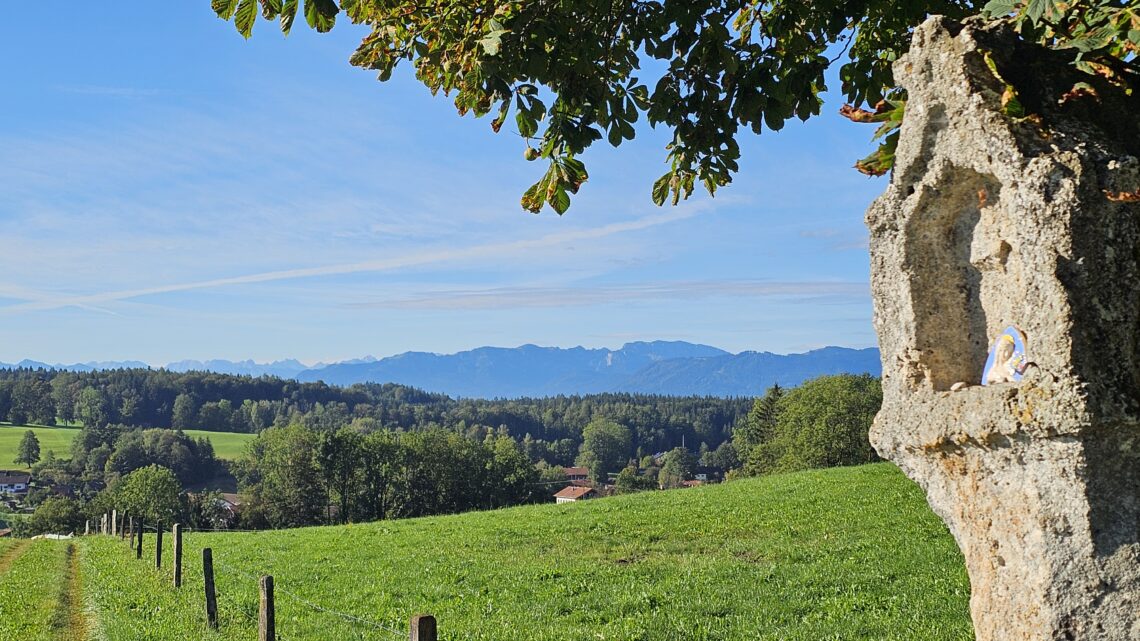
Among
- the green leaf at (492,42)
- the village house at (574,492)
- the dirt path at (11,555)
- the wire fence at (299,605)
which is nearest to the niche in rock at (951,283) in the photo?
the green leaf at (492,42)

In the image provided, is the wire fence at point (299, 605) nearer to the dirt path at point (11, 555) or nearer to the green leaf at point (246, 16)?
the green leaf at point (246, 16)

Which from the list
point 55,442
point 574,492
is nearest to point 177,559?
point 574,492

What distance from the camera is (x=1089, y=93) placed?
133 inches

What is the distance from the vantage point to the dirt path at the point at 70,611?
15.3 m

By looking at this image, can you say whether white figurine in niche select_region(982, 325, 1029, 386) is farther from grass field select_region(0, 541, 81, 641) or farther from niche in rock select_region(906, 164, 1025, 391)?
grass field select_region(0, 541, 81, 641)

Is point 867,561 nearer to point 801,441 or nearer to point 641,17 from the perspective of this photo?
point 641,17

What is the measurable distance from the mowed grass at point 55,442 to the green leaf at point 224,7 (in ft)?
516

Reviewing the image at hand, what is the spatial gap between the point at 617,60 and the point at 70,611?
16.9 m

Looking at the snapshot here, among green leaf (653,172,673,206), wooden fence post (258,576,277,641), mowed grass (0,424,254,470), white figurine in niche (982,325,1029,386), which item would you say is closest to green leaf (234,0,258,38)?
green leaf (653,172,673,206)

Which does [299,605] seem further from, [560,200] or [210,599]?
[560,200]

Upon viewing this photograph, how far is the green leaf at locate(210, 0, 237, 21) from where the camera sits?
18.0 feet

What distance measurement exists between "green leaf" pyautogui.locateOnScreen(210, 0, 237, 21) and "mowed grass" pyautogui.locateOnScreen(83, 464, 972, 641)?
21.7ft

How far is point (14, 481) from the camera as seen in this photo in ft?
422

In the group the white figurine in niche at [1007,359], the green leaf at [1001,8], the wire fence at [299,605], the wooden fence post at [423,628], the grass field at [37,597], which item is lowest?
the grass field at [37,597]
